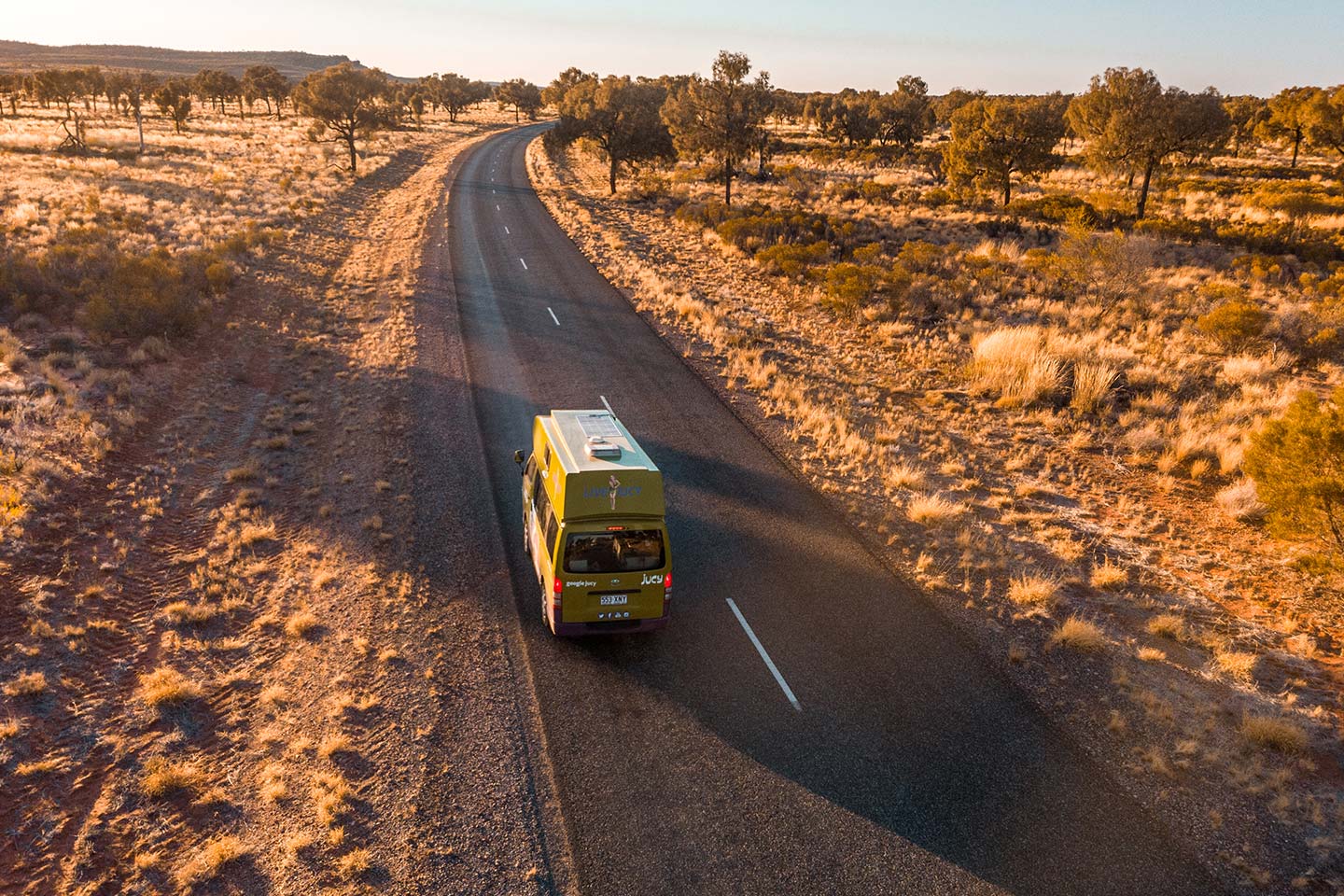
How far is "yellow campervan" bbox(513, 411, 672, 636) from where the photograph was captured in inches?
362

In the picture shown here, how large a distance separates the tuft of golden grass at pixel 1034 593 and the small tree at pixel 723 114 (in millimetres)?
34960

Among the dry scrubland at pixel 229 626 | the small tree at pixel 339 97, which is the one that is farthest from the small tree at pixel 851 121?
the dry scrubland at pixel 229 626

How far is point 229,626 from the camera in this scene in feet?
34.0

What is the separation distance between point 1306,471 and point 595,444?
37.8 ft

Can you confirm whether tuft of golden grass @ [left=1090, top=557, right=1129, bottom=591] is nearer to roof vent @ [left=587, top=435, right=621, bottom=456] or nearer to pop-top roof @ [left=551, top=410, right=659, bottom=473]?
pop-top roof @ [left=551, top=410, right=659, bottom=473]

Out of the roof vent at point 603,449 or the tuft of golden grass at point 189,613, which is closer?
the roof vent at point 603,449

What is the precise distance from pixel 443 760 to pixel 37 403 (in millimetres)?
13998

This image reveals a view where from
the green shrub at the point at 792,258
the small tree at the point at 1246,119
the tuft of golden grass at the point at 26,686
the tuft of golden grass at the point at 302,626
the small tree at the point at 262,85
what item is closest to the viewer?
the tuft of golden grass at the point at 26,686

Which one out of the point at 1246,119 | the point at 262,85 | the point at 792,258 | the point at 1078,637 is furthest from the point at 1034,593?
the point at 262,85

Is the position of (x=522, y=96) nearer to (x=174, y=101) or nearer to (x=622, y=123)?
(x=174, y=101)

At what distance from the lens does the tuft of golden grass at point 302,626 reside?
33.3 ft

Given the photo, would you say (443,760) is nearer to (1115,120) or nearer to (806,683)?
(806,683)

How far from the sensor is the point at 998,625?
35.8 feet

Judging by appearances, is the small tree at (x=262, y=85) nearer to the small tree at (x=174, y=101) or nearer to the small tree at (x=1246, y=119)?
the small tree at (x=174, y=101)
